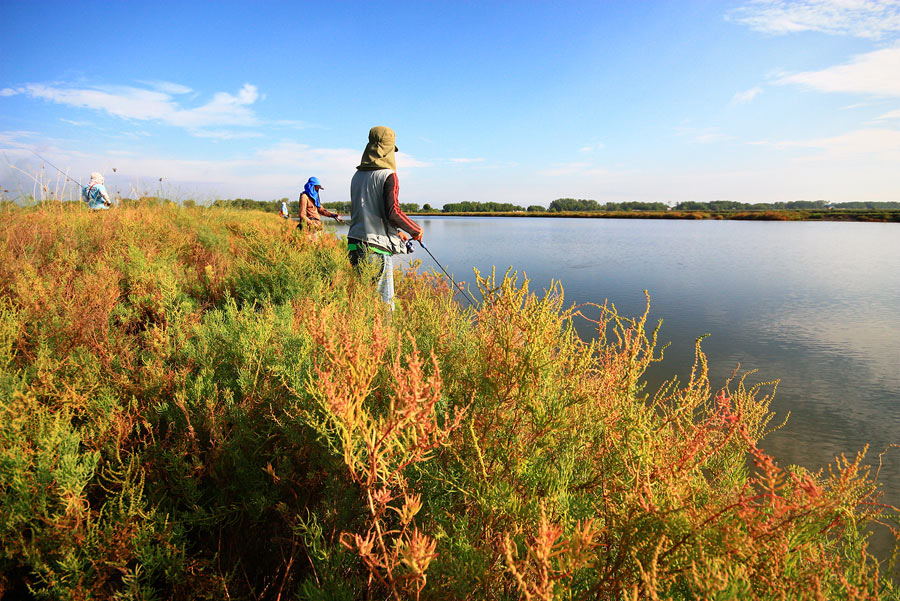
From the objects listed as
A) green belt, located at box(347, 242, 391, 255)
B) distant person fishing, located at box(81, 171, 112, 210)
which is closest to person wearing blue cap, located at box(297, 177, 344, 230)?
green belt, located at box(347, 242, 391, 255)

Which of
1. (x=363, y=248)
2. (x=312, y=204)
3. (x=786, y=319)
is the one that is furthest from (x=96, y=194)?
(x=786, y=319)

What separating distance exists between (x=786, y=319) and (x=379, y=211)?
7790mm

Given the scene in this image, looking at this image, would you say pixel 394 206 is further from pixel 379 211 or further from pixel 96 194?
pixel 96 194

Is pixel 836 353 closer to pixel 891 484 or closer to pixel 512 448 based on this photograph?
pixel 891 484

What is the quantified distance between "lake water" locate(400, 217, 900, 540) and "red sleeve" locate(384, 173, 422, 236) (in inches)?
55.3

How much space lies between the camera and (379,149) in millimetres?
4547

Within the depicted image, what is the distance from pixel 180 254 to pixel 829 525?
22.6ft

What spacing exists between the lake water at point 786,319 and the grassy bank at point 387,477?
2.03 meters

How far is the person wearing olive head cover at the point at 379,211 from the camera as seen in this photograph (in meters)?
4.50

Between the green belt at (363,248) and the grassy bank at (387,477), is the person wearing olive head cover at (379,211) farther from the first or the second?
the grassy bank at (387,477)

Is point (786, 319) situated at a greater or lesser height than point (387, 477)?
lesser

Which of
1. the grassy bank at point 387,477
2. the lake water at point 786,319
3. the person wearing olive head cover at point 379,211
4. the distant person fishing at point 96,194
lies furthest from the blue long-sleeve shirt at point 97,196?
the lake water at point 786,319

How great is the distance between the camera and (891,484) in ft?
11.0

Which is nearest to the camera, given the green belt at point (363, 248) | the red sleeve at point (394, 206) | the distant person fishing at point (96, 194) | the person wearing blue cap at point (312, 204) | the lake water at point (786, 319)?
the lake water at point (786, 319)
